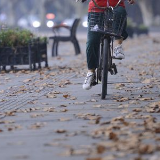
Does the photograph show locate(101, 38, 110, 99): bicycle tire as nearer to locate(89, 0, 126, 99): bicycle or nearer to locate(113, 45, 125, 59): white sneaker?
locate(89, 0, 126, 99): bicycle

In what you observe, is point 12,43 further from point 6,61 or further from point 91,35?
point 91,35

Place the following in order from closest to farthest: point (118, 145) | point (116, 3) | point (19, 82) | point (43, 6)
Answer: point (118, 145)
point (116, 3)
point (19, 82)
point (43, 6)

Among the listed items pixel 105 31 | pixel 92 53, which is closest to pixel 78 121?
pixel 105 31

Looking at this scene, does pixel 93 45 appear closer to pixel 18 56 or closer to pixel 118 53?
pixel 118 53

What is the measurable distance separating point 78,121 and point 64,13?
107m

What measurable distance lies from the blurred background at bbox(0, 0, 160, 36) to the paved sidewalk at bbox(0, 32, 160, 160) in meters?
24.5

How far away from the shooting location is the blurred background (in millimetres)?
76812

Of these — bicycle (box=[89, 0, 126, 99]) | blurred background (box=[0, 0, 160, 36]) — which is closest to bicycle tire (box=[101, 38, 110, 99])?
bicycle (box=[89, 0, 126, 99])

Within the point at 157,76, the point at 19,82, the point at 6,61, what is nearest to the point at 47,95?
the point at 19,82

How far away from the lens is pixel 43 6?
9100 cm

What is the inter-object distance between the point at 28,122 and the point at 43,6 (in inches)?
3277

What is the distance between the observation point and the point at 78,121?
27.2ft

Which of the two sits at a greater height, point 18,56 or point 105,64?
point 105,64

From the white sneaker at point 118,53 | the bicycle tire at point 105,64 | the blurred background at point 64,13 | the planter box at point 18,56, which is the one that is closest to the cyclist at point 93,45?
the white sneaker at point 118,53
